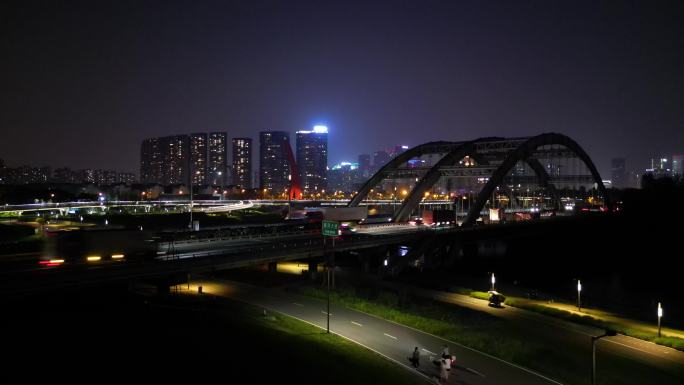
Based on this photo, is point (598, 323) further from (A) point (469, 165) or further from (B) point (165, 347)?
(A) point (469, 165)

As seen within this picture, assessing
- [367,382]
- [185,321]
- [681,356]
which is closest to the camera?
[367,382]

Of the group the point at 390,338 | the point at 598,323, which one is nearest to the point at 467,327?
the point at 390,338

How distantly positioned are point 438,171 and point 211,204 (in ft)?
278

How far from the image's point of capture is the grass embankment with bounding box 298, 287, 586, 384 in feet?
82.4

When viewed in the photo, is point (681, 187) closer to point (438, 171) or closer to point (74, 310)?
point (438, 171)

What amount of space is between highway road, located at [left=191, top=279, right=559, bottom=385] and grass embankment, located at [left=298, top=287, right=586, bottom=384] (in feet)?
2.84

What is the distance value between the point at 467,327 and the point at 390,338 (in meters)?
6.85

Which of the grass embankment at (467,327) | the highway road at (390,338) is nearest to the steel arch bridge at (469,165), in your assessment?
the grass embankment at (467,327)

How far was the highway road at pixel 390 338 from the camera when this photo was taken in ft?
75.3

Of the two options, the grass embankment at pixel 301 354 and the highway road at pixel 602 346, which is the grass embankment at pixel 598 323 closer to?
the highway road at pixel 602 346

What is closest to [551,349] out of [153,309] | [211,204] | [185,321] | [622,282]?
[185,321]

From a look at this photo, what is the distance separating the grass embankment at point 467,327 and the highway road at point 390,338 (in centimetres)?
87

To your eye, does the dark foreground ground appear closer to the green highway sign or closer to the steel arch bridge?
the green highway sign

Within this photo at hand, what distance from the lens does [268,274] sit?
50.2 metres
